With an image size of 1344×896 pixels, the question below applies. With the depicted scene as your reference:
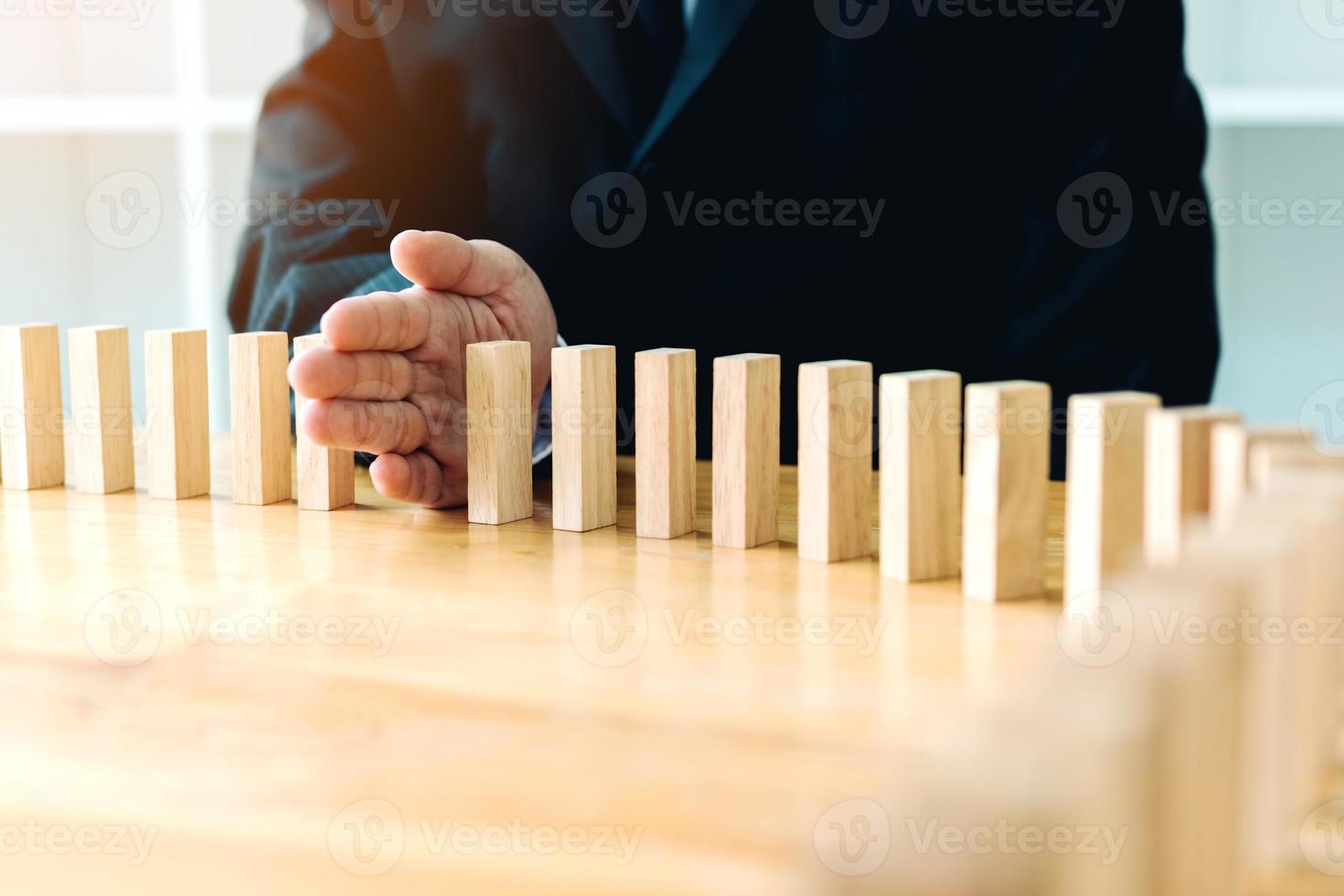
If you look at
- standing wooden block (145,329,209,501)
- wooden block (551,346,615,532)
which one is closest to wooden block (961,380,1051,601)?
wooden block (551,346,615,532)

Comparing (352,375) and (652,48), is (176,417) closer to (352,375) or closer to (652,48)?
(352,375)

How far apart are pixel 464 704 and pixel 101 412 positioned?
19.3 inches

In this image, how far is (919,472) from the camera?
526 millimetres

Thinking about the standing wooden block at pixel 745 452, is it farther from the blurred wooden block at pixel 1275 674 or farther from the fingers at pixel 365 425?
the blurred wooden block at pixel 1275 674

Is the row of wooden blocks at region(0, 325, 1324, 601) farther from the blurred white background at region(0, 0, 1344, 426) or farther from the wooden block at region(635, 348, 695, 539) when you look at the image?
the blurred white background at region(0, 0, 1344, 426)

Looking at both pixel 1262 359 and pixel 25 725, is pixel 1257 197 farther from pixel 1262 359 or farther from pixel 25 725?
pixel 25 725

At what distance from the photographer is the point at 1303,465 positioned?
0.32 meters

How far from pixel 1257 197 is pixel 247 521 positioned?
1.17 m

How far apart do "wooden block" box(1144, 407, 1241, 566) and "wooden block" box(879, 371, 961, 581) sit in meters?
0.15

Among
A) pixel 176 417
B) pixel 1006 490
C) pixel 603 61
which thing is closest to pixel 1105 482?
pixel 1006 490

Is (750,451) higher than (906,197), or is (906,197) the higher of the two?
(906,197)

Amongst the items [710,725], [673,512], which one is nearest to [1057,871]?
[710,725]

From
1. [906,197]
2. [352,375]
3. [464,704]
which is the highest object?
[906,197]

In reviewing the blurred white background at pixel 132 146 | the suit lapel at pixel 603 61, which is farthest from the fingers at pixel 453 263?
the blurred white background at pixel 132 146
